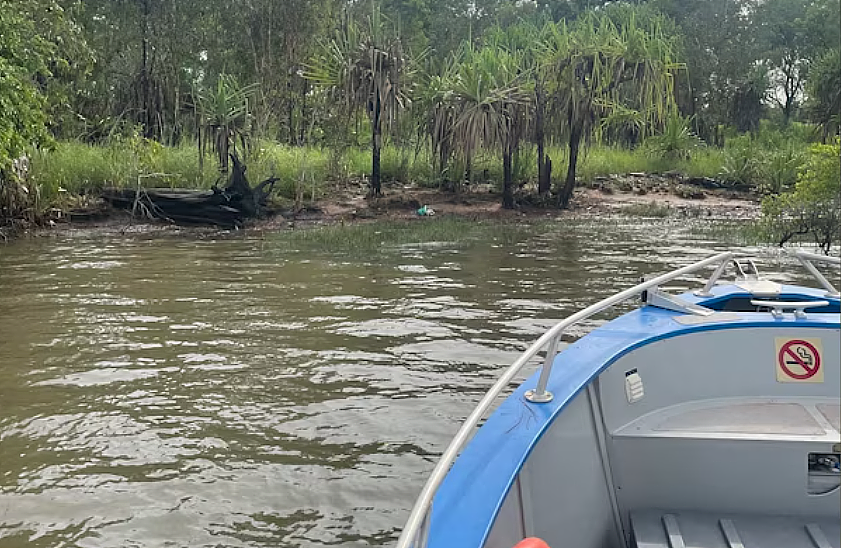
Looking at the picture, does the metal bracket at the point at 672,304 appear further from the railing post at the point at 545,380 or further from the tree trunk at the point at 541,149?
the tree trunk at the point at 541,149

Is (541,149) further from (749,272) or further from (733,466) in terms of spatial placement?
(733,466)

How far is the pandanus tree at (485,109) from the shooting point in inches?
708

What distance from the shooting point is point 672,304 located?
13.1 feet

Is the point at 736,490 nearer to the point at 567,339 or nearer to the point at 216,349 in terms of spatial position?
the point at 567,339

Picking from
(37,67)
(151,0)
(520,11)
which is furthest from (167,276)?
(520,11)

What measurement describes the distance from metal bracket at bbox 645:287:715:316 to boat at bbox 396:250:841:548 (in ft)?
0.03

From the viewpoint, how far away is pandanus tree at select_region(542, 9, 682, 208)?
1775 centimetres

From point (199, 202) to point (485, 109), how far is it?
635 cm

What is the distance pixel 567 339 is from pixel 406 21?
37.5 metres

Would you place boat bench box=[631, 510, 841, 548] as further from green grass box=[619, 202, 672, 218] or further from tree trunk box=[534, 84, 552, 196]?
tree trunk box=[534, 84, 552, 196]

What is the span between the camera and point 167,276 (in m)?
10.4

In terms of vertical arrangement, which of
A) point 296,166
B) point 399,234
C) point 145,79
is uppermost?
point 145,79

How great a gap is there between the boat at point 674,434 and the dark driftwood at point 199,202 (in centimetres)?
1292

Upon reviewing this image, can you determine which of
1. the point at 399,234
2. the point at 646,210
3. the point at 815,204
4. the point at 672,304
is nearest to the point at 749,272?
the point at 672,304
